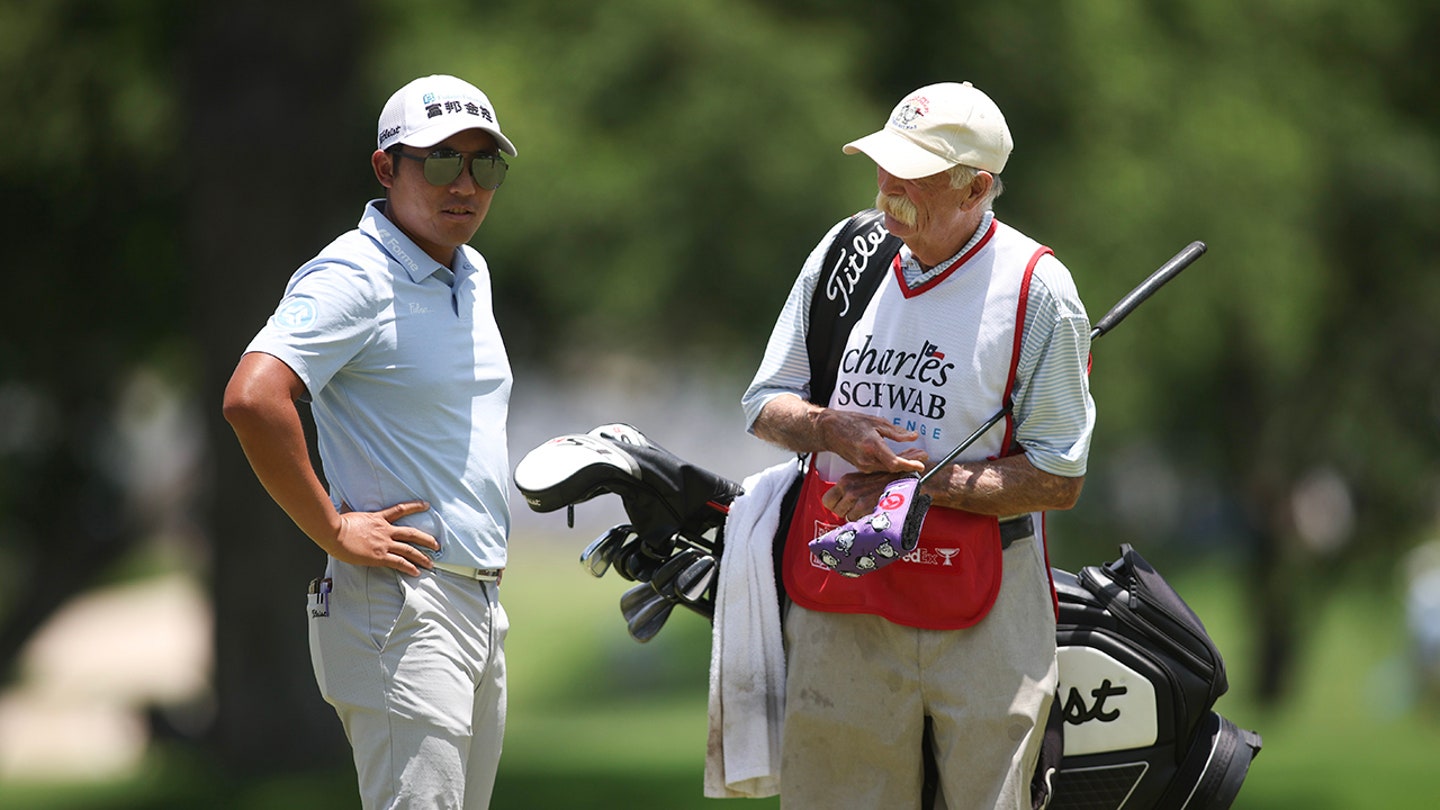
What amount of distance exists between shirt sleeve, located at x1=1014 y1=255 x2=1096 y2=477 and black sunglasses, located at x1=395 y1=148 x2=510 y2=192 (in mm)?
1057

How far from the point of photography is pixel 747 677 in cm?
330

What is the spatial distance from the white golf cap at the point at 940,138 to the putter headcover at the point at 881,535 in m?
0.60

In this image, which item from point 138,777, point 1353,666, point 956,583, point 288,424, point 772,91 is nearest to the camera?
point 288,424

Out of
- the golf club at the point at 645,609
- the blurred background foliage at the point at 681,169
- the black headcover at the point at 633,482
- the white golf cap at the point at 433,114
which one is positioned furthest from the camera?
the blurred background foliage at the point at 681,169

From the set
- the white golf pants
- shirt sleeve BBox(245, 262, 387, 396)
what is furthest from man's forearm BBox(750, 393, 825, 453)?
shirt sleeve BBox(245, 262, 387, 396)

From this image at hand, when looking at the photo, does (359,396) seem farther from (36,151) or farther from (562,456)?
(36,151)

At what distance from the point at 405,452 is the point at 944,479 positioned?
1015 mm

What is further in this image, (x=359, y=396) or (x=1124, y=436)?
(x=1124, y=436)

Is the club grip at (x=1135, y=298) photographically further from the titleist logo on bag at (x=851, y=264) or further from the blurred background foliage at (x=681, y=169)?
the blurred background foliage at (x=681, y=169)

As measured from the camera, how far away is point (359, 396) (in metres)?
2.99

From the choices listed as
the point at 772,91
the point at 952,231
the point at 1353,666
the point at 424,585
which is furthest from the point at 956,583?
the point at 1353,666

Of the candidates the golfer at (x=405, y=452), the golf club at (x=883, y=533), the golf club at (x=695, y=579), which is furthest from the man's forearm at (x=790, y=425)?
the golfer at (x=405, y=452)

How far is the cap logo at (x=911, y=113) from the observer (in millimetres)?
3119

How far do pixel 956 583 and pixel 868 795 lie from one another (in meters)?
0.47
